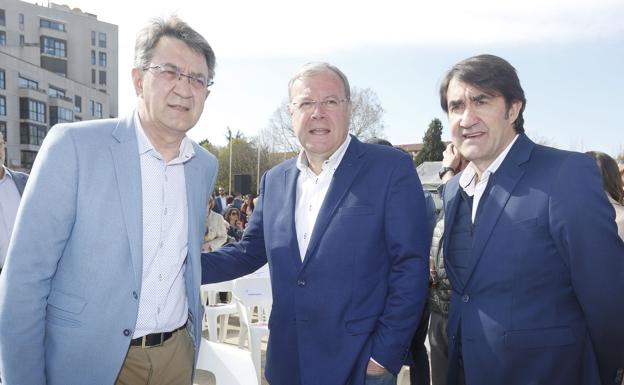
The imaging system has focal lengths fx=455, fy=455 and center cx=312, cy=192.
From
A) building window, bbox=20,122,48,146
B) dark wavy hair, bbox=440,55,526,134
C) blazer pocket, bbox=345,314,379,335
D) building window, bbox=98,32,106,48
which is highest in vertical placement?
building window, bbox=98,32,106,48

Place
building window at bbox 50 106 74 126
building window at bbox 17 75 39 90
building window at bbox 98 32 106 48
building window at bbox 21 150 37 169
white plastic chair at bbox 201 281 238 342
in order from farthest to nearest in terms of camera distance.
Result: 1. building window at bbox 98 32 106 48
2. building window at bbox 50 106 74 126
3. building window at bbox 21 150 37 169
4. building window at bbox 17 75 39 90
5. white plastic chair at bbox 201 281 238 342

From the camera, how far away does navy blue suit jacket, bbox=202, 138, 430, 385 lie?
2.02m

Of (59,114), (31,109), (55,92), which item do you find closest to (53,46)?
(55,92)

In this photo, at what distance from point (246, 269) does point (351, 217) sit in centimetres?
90

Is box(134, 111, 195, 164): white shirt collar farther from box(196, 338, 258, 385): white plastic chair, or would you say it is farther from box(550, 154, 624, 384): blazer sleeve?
box(550, 154, 624, 384): blazer sleeve

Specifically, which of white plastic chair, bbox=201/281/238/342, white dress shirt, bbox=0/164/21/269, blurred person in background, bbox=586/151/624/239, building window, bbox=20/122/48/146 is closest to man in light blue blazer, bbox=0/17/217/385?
white plastic chair, bbox=201/281/238/342

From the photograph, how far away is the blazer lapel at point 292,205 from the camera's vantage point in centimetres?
215

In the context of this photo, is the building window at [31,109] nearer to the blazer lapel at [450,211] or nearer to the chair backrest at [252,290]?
the chair backrest at [252,290]

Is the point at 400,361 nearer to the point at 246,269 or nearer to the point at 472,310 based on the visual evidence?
the point at 472,310

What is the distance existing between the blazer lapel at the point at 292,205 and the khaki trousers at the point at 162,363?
0.65m

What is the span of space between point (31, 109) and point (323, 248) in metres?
53.7

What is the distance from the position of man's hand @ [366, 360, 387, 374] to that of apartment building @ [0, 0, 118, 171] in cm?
4592

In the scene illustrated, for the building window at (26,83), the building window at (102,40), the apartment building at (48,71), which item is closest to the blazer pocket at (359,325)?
the apartment building at (48,71)

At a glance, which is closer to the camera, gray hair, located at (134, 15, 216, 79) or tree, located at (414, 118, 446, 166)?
gray hair, located at (134, 15, 216, 79)
